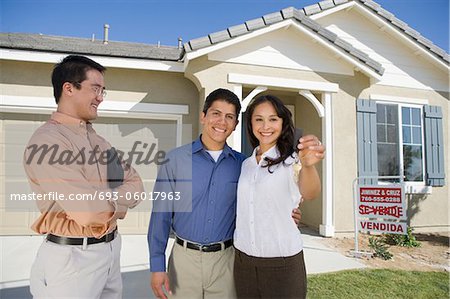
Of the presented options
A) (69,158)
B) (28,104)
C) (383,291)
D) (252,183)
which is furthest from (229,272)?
(28,104)

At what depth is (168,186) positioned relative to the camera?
6.37ft

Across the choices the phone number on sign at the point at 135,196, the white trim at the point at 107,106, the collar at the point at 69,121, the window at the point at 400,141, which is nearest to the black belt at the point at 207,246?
the phone number on sign at the point at 135,196

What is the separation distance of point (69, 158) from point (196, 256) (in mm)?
935

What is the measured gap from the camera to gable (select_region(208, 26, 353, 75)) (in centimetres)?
550

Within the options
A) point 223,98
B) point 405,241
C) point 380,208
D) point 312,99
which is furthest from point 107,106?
point 405,241

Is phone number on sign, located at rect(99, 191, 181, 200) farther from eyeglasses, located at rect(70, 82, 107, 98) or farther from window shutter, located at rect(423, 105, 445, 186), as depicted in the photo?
window shutter, located at rect(423, 105, 445, 186)

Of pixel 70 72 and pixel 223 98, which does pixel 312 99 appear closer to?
pixel 223 98

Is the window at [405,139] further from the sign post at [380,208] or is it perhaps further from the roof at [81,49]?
the roof at [81,49]

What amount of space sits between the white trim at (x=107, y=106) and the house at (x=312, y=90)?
19mm

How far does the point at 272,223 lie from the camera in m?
1.72

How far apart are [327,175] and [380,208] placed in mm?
1170

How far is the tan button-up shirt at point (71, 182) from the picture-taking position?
4.62 feet

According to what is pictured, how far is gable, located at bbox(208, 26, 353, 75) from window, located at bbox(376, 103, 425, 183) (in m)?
1.43

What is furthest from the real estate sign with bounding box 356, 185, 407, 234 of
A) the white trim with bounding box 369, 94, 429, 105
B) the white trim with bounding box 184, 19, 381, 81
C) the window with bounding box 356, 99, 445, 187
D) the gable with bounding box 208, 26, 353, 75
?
the gable with bounding box 208, 26, 353, 75
